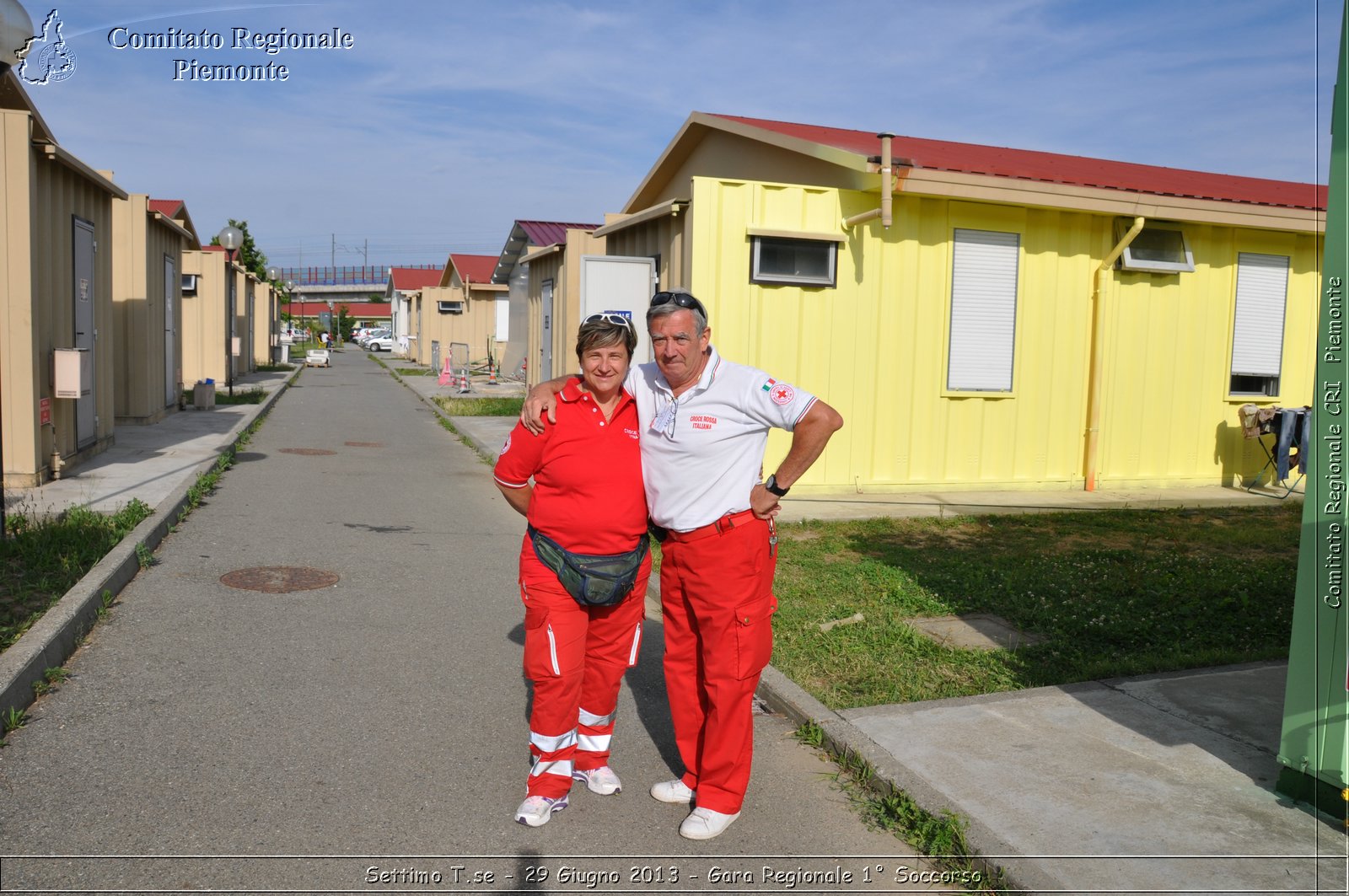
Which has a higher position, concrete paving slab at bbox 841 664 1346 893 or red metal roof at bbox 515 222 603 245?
red metal roof at bbox 515 222 603 245

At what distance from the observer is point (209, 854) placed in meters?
3.68

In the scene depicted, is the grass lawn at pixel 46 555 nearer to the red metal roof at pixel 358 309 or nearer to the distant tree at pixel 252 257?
the distant tree at pixel 252 257

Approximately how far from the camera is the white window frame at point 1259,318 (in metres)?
13.1

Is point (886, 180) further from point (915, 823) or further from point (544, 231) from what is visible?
point (544, 231)

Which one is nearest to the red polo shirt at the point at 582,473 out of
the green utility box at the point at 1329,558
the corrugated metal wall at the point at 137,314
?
the green utility box at the point at 1329,558

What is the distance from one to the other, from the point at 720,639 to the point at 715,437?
0.73 m

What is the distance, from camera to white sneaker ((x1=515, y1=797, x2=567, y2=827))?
13.1 feet

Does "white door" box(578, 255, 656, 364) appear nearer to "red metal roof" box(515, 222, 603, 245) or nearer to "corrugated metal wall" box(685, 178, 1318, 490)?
"corrugated metal wall" box(685, 178, 1318, 490)

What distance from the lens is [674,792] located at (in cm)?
428

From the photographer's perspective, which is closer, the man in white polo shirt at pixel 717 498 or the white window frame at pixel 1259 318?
the man in white polo shirt at pixel 717 498

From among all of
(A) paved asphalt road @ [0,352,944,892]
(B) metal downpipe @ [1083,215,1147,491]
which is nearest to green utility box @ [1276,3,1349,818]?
(A) paved asphalt road @ [0,352,944,892]

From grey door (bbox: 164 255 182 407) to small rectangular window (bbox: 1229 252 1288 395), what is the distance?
1561cm

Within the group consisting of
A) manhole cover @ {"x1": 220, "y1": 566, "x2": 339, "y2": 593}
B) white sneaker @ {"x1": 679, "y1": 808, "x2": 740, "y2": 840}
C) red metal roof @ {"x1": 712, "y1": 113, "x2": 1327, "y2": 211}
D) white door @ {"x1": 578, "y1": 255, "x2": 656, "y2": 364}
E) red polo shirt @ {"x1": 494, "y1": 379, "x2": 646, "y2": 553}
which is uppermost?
red metal roof @ {"x1": 712, "y1": 113, "x2": 1327, "y2": 211}

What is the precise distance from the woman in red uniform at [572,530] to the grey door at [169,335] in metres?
15.9
